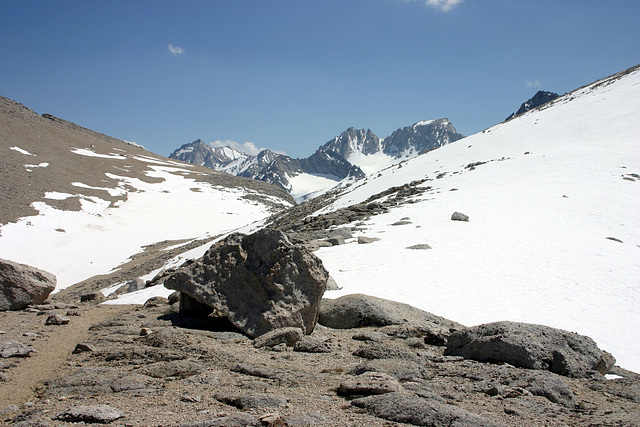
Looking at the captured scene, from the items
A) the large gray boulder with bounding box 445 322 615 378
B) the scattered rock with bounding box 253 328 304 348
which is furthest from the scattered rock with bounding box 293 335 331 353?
the large gray boulder with bounding box 445 322 615 378

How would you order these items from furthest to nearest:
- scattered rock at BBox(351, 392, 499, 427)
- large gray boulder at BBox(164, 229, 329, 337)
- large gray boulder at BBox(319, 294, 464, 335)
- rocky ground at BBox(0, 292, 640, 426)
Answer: large gray boulder at BBox(319, 294, 464, 335), large gray boulder at BBox(164, 229, 329, 337), rocky ground at BBox(0, 292, 640, 426), scattered rock at BBox(351, 392, 499, 427)

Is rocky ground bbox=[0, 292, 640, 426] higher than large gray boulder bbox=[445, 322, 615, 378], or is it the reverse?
large gray boulder bbox=[445, 322, 615, 378]

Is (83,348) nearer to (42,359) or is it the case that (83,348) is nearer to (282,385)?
(42,359)

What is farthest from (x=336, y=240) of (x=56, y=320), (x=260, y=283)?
(x=56, y=320)

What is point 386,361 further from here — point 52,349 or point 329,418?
point 52,349

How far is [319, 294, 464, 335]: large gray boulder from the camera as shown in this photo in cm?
993

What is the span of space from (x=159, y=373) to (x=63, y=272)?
1467 inches

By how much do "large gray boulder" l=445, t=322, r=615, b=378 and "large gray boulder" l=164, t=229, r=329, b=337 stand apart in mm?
3414

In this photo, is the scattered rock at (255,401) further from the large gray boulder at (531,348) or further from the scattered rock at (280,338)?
the large gray boulder at (531,348)

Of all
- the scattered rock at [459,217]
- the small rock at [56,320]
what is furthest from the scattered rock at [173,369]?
the scattered rock at [459,217]

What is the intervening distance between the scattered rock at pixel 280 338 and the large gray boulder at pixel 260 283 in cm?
47

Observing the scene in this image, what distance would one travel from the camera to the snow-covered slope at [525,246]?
13.0 metres

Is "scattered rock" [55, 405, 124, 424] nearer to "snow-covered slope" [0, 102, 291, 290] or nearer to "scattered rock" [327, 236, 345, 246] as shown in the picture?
"scattered rock" [327, 236, 345, 246]

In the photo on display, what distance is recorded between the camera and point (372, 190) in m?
45.5
